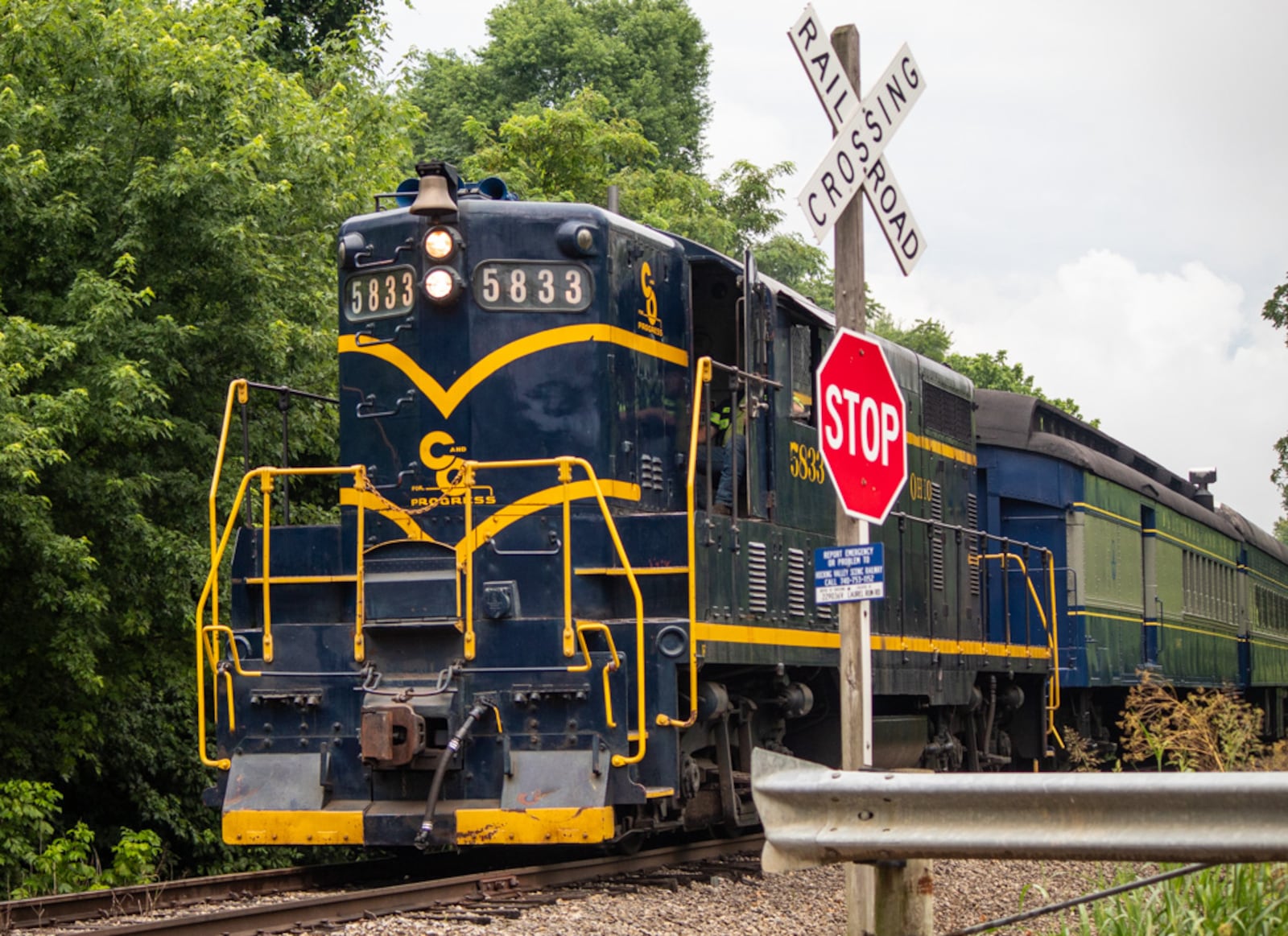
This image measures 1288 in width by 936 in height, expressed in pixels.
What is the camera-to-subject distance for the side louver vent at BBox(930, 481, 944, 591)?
39.2 feet

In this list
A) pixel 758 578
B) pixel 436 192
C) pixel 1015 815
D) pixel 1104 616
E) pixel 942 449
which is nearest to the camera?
pixel 1015 815

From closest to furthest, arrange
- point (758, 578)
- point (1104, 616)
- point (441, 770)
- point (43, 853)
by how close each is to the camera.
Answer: point (441, 770)
point (758, 578)
point (43, 853)
point (1104, 616)

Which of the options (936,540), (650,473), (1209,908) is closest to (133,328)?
(650,473)

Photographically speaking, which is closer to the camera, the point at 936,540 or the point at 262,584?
the point at 262,584

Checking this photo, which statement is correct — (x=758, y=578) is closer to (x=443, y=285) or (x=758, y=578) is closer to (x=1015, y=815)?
(x=443, y=285)

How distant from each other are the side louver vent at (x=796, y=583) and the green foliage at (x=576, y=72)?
3231 centimetres

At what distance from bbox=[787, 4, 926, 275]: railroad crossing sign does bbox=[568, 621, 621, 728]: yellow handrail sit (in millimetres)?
2332

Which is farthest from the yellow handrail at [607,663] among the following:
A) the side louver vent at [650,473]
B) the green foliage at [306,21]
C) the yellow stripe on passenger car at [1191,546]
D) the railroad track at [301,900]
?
the green foliage at [306,21]

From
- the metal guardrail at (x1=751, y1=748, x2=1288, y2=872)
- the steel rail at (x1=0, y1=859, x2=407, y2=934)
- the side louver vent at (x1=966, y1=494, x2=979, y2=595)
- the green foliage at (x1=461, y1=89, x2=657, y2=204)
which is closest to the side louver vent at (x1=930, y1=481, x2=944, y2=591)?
the side louver vent at (x1=966, y1=494, x2=979, y2=595)

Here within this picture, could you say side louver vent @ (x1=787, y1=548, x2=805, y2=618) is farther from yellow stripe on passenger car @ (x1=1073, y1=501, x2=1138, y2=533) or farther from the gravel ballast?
yellow stripe on passenger car @ (x1=1073, y1=501, x2=1138, y2=533)

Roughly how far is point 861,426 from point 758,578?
84.7 inches

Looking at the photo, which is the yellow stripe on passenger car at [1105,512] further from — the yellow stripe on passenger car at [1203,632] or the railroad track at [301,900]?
the railroad track at [301,900]

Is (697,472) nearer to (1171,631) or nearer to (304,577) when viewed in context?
(304,577)

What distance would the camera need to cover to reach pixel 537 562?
8.30 metres
